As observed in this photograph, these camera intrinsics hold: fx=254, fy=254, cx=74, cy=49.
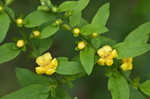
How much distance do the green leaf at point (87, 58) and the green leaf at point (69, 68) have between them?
9 cm

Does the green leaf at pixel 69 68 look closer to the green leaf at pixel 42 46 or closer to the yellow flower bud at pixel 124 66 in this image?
the green leaf at pixel 42 46

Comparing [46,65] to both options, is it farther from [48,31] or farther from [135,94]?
[135,94]

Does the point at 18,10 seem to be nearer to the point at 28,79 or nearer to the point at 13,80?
the point at 13,80

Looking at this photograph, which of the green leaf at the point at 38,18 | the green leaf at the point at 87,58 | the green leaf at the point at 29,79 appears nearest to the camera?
the green leaf at the point at 87,58

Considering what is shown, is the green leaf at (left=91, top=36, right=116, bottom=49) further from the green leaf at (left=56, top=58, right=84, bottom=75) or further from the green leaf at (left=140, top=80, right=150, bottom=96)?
the green leaf at (left=140, top=80, right=150, bottom=96)

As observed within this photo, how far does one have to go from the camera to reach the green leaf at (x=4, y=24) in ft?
7.58

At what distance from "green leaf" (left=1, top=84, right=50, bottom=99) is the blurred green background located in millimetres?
1586

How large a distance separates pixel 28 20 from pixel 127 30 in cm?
215

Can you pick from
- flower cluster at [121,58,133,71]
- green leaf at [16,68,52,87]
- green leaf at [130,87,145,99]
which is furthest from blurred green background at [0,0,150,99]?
green leaf at [16,68,52,87]

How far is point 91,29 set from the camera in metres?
2.30

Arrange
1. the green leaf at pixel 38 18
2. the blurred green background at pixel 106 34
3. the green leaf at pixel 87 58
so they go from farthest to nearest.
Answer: the blurred green background at pixel 106 34
the green leaf at pixel 38 18
the green leaf at pixel 87 58

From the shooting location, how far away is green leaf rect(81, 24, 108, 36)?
2.26 m

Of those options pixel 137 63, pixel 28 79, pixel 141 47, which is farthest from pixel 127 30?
pixel 28 79

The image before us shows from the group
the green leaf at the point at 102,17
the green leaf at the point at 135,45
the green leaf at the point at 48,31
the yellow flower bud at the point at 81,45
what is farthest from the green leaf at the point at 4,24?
the green leaf at the point at 135,45
